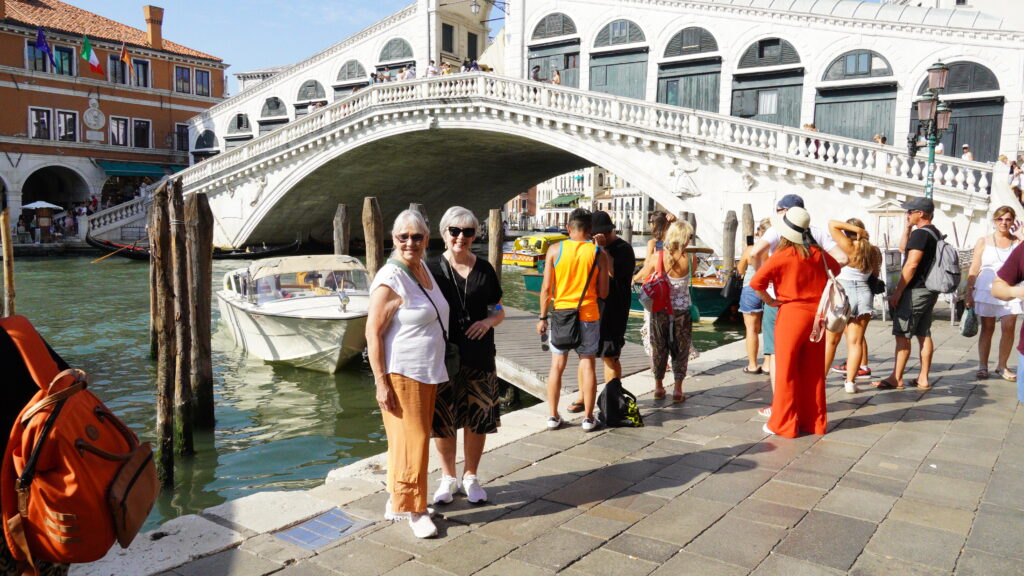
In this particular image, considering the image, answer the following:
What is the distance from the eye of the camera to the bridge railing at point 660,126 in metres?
14.5

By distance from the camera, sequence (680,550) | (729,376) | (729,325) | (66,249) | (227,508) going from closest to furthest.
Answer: (680,550)
(227,508)
(729,376)
(729,325)
(66,249)

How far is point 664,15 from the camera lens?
2072 centimetres

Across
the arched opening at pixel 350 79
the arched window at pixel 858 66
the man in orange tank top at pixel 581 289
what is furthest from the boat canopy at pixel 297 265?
the arched opening at pixel 350 79

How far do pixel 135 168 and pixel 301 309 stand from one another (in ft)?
88.8

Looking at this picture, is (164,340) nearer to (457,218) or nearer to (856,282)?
(457,218)

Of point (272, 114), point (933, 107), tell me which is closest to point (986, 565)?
point (933, 107)

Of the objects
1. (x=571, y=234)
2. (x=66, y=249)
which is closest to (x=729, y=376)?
(x=571, y=234)

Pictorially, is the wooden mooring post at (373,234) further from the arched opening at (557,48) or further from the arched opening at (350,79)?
the arched opening at (350,79)

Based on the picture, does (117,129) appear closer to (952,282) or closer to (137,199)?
(137,199)

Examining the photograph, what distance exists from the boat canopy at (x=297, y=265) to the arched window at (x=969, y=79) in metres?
14.7

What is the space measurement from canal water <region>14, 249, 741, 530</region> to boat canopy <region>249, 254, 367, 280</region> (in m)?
1.25

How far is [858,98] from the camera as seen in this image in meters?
18.8

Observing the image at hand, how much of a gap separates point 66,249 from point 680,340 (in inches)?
1041

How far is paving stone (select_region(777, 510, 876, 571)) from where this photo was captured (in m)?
2.99
